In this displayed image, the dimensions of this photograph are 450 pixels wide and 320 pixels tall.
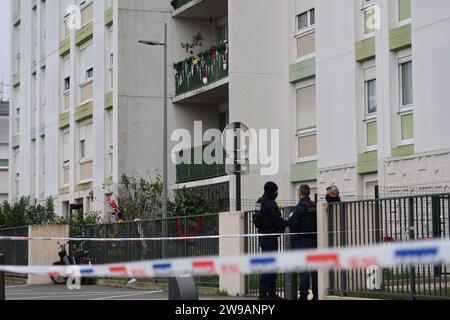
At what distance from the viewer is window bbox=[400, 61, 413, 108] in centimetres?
2278

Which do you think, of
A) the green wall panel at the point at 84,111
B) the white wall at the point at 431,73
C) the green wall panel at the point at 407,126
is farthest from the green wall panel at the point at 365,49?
the green wall panel at the point at 84,111

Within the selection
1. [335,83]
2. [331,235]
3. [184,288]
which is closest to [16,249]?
[335,83]

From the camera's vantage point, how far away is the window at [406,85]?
22783mm

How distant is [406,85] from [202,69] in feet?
34.3

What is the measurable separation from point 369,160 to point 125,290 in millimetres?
6421

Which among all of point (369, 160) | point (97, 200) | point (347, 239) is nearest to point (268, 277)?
point (347, 239)

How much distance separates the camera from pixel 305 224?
15.2 meters

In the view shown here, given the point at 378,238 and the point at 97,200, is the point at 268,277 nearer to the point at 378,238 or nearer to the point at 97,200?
the point at 378,238

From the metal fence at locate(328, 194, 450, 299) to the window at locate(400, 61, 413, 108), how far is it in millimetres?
7841

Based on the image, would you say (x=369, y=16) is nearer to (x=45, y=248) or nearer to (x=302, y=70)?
(x=302, y=70)

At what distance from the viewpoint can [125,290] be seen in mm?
22281

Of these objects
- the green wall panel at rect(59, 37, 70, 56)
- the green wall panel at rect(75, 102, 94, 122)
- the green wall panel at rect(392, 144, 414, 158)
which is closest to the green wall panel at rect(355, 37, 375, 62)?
the green wall panel at rect(392, 144, 414, 158)

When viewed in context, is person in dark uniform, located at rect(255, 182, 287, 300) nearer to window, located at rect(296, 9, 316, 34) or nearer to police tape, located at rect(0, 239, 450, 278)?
police tape, located at rect(0, 239, 450, 278)

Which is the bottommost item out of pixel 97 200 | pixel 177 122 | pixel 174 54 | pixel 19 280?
pixel 19 280
